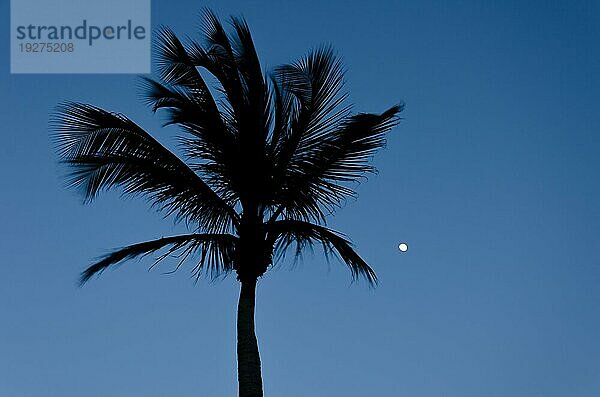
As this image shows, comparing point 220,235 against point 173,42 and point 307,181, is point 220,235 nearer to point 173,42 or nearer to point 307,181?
point 307,181

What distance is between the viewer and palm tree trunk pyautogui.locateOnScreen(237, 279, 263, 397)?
53.6 feet

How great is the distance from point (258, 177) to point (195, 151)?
4.24 ft

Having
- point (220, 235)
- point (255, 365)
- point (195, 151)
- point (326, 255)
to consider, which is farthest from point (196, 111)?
point (255, 365)

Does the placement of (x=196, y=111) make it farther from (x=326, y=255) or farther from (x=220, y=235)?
(x=326, y=255)

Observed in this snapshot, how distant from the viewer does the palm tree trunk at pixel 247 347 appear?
643 inches

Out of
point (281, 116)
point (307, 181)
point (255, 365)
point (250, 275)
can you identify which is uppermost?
point (281, 116)

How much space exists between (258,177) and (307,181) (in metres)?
0.86

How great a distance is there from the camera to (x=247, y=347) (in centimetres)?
1677

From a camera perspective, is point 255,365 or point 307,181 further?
point 307,181

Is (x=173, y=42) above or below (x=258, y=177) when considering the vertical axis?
above

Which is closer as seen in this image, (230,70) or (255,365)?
(255,365)

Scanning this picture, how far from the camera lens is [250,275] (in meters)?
17.3

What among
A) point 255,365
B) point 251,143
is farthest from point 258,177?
point 255,365

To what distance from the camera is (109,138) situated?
58.5 ft
